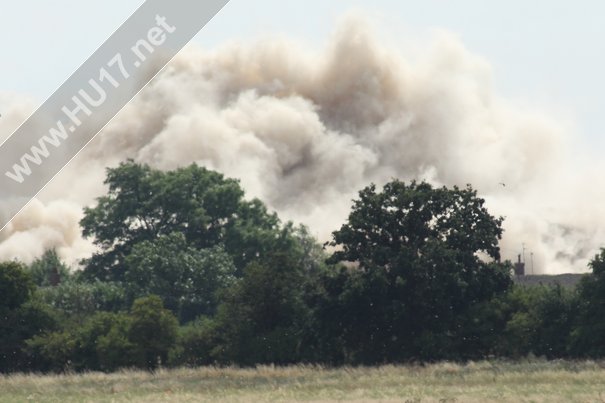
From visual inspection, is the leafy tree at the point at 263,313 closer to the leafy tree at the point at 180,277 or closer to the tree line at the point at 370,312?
the tree line at the point at 370,312

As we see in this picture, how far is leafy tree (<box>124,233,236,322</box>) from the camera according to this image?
386ft

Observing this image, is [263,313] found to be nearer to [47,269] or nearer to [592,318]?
[592,318]

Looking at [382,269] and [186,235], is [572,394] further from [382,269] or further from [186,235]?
[186,235]

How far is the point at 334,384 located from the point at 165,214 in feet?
276

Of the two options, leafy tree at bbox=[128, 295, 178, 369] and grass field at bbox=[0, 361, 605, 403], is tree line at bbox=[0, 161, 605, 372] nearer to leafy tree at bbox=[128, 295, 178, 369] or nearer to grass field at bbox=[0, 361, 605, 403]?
leafy tree at bbox=[128, 295, 178, 369]

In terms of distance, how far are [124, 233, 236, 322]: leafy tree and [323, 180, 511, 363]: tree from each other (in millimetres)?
44009

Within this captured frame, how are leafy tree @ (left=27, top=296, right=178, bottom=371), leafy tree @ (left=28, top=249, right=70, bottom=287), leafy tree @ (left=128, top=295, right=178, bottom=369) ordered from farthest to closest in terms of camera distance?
leafy tree @ (left=28, top=249, right=70, bottom=287), leafy tree @ (left=128, top=295, right=178, bottom=369), leafy tree @ (left=27, top=296, right=178, bottom=371)

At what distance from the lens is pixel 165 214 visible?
141 meters

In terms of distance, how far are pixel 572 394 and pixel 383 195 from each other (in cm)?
2916

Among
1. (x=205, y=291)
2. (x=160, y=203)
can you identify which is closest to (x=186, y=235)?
(x=160, y=203)

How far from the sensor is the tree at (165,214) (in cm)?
13838

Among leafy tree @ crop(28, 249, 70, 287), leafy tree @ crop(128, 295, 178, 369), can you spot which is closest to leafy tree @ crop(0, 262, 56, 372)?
leafy tree @ crop(128, 295, 178, 369)

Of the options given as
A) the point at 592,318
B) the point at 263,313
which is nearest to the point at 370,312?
the point at 263,313

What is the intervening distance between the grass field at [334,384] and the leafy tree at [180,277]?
4344cm
